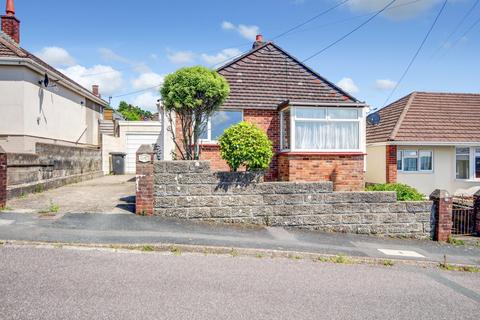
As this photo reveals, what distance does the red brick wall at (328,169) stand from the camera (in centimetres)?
1180

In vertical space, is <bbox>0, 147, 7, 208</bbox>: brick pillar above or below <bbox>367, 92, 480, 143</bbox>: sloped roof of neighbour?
below

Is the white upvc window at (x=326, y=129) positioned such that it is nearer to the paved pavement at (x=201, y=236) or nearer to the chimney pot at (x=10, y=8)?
the paved pavement at (x=201, y=236)

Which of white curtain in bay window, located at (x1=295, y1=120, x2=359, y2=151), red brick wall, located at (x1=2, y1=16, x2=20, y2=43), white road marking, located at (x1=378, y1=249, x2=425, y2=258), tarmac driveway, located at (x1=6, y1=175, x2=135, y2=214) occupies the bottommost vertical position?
white road marking, located at (x1=378, y1=249, x2=425, y2=258)

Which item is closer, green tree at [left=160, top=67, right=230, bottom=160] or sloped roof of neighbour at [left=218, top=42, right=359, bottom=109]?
green tree at [left=160, top=67, right=230, bottom=160]

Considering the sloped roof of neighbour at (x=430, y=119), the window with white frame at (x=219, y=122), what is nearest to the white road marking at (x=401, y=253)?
the window with white frame at (x=219, y=122)

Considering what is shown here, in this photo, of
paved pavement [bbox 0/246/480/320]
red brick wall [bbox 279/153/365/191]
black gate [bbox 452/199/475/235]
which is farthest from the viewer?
red brick wall [bbox 279/153/365/191]

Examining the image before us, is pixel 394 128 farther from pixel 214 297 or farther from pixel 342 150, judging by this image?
pixel 214 297

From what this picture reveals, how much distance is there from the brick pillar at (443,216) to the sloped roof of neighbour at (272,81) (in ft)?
19.4

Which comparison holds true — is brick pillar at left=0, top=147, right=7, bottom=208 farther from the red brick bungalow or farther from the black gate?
the black gate

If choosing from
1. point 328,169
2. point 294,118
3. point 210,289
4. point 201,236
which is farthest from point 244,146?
point 328,169

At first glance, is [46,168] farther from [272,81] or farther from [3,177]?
[272,81]

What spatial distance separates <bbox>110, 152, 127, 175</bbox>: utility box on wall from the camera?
20531mm

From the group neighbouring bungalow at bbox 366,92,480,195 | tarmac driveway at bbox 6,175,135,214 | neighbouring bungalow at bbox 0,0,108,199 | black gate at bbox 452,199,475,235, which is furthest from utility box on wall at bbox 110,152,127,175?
black gate at bbox 452,199,475,235

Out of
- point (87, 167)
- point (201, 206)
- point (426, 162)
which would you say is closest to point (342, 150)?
point (201, 206)
